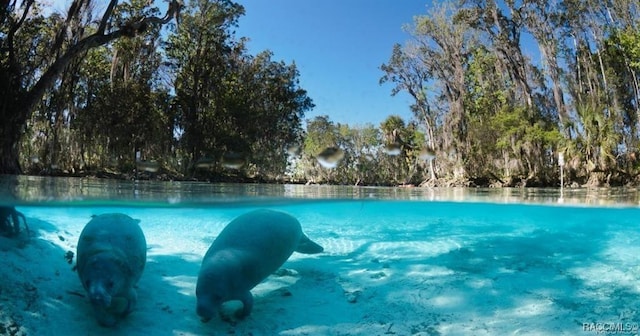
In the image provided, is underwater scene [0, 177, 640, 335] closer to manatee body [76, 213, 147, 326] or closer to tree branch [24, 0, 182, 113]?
manatee body [76, 213, 147, 326]

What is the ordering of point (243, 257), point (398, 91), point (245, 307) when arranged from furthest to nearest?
point (398, 91), point (243, 257), point (245, 307)

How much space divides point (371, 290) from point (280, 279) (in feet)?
4.64

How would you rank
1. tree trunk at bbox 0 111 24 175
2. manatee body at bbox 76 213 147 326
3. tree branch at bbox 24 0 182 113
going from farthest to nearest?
tree branch at bbox 24 0 182 113 → tree trunk at bbox 0 111 24 175 → manatee body at bbox 76 213 147 326

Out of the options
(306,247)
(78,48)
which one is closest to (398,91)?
(78,48)

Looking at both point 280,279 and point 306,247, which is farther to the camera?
point 306,247

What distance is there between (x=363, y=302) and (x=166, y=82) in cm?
3203

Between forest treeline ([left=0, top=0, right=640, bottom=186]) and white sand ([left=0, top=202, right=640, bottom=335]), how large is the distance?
2091cm

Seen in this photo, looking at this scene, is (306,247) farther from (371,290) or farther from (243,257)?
(243,257)

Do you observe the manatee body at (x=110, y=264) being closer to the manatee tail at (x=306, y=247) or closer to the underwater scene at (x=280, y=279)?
the underwater scene at (x=280, y=279)

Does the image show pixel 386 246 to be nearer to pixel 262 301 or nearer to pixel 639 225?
pixel 262 301

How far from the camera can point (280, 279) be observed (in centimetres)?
638

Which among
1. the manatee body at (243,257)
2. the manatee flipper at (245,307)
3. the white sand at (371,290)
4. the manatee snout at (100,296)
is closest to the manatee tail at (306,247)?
the white sand at (371,290)

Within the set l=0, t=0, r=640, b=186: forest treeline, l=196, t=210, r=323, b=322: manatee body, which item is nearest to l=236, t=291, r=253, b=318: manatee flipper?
l=196, t=210, r=323, b=322: manatee body

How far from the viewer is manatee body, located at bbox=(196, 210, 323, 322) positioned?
445cm
